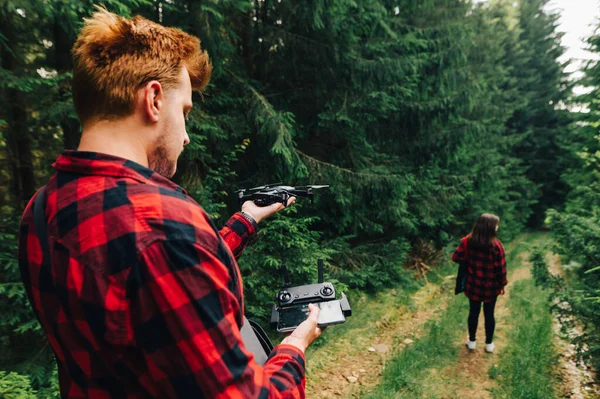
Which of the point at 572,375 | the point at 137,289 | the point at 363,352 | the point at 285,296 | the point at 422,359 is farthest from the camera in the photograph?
the point at 363,352

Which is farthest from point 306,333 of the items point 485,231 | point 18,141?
point 18,141

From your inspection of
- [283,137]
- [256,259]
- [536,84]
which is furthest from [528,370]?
[536,84]

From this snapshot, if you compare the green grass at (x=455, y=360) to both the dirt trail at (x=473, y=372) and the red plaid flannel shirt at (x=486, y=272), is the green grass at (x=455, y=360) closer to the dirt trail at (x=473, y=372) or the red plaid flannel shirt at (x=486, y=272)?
the dirt trail at (x=473, y=372)

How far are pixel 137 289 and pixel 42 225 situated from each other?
0.37 meters

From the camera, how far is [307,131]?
25.9 ft

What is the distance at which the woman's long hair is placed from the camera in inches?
193

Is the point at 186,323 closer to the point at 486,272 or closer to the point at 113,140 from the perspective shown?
the point at 113,140

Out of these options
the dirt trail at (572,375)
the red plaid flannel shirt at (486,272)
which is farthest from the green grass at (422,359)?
the dirt trail at (572,375)

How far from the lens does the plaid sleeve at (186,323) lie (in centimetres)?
77

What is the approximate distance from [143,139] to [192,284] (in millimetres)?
478

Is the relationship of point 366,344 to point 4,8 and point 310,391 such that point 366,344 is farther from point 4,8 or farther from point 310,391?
point 4,8

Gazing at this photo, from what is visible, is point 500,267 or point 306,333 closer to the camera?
point 306,333

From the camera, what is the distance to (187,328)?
78 cm

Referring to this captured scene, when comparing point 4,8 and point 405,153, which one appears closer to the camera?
point 4,8
